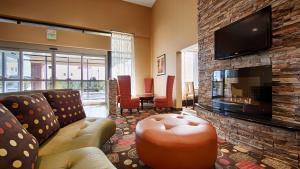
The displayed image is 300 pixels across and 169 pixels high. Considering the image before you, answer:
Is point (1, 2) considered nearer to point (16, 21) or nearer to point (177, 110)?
point (16, 21)

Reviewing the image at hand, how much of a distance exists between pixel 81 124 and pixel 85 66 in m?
4.88

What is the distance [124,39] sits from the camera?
20.8ft

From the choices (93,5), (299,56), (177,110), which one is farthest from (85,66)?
(299,56)

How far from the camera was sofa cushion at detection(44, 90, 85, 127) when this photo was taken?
1.80m

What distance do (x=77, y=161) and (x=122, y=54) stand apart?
5596 millimetres

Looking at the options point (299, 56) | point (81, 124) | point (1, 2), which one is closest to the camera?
point (299, 56)

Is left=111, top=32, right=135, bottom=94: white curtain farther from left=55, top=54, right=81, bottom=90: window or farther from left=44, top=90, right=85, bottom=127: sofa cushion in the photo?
left=44, top=90, right=85, bottom=127: sofa cushion

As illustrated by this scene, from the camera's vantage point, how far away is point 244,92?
2344 millimetres

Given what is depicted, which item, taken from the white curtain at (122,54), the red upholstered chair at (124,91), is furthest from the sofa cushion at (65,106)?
the white curtain at (122,54)

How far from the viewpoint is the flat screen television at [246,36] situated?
195 cm

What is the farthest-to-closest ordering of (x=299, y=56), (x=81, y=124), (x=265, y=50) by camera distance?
(x=265, y=50)
(x=81, y=124)
(x=299, y=56)

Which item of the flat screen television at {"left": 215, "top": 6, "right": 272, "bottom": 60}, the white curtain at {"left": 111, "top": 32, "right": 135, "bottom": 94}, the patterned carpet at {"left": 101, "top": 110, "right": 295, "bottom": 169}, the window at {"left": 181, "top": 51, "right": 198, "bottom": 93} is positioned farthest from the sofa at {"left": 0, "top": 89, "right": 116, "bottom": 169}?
the window at {"left": 181, "top": 51, "right": 198, "bottom": 93}

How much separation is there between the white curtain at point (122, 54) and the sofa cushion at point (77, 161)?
5.16 meters

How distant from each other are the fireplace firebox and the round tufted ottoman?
100 centimetres
